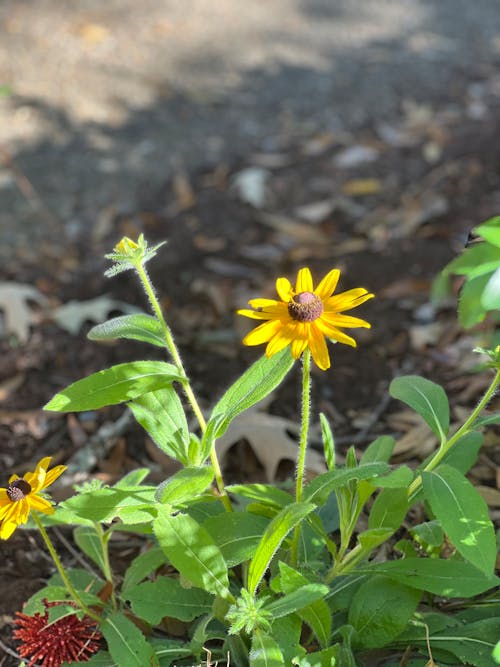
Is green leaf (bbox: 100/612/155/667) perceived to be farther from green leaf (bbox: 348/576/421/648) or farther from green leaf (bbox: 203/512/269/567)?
green leaf (bbox: 348/576/421/648)

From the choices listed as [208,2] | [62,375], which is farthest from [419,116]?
[62,375]

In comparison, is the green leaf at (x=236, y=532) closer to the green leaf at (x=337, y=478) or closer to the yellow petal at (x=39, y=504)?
the green leaf at (x=337, y=478)

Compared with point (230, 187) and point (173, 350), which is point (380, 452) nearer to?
point (173, 350)

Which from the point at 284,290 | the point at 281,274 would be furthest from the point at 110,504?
the point at 281,274

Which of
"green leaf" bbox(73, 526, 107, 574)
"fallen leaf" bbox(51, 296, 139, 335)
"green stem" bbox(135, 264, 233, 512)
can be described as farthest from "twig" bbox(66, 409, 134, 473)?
"green stem" bbox(135, 264, 233, 512)

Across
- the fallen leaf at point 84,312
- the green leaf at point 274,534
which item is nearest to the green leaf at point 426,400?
the green leaf at point 274,534
